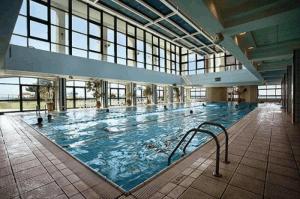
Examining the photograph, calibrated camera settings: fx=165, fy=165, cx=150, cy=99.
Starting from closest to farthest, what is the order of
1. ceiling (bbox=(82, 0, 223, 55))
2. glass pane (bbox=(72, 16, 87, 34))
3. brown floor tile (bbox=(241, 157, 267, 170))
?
Result: brown floor tile (bbox=(241, 157, 267, 170))
ceiling (bbox=(82, 0, 223, 55))
glass pane (bbox=(72, 16, 87, 34))

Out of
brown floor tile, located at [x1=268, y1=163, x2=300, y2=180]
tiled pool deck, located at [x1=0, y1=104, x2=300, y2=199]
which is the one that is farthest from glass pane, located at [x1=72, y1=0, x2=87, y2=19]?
brown floor tile, located at [x1=268, y1=163, x2=300, y2=180]

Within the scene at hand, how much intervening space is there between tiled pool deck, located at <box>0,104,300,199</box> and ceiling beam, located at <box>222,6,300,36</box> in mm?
2749

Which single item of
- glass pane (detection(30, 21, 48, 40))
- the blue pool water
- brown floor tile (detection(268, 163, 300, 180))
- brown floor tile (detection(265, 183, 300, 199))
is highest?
glass pane (detection(30, 21, 48, 40))

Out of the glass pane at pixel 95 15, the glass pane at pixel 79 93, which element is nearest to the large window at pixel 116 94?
the glass pane at pixel 79 93

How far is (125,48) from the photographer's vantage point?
1664 cm

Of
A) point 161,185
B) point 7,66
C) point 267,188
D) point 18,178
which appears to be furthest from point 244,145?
point 7,66

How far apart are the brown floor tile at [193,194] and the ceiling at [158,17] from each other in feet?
32.0

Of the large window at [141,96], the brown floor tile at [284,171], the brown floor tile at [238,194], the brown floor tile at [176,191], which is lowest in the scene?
the brown floor tile at [238,194]

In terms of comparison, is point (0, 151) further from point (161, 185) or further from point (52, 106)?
point (52, 106)

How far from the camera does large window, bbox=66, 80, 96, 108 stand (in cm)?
1391

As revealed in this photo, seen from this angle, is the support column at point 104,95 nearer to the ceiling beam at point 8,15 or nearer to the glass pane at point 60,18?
the glass pane at point 60,18

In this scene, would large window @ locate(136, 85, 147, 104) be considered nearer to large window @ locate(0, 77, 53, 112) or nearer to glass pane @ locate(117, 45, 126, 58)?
glass pane @ locate(117, 45, 126, 58)

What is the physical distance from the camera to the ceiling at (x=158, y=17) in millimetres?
10002

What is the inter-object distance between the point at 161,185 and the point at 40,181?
158 cm
